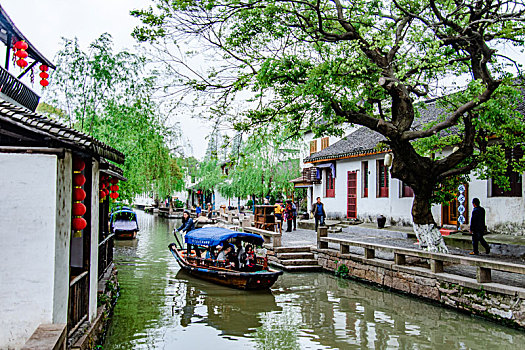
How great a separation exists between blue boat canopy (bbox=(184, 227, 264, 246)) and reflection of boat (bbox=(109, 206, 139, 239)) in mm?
11326

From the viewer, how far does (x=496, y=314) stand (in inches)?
380

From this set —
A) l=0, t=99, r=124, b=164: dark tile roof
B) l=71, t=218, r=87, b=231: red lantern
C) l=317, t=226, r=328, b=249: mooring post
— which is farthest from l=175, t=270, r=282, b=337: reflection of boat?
l=0, t=99, r=124, b=164: dark tile roof

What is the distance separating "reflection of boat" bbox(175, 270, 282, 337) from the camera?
10.0m

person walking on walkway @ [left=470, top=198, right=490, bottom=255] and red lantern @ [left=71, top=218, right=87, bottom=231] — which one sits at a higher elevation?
red lantern @ [left=71, top=218, right=87, bottom=231]

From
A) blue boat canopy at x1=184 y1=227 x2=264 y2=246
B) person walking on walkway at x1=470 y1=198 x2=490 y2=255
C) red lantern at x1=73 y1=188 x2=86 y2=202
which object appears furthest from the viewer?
blue boat canopy at x1=184 y1=227 x2=264 y2=246

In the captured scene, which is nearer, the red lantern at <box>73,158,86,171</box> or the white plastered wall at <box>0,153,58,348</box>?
the white plastered wall at <box>0,153,58,348</box>

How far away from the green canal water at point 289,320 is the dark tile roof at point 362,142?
8.19m

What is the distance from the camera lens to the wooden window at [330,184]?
1017 inches

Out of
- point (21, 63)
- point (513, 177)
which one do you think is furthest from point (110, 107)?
point (513, 177)

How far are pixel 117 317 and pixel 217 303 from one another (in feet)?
9.12

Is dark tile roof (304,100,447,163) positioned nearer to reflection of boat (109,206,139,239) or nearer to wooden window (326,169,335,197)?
wooden window (326,169,335,197)

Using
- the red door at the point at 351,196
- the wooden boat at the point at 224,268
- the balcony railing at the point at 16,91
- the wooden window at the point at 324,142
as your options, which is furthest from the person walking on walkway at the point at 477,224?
the wooden window at the point at 324,142

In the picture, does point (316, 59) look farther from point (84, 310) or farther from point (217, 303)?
point (84, 310)

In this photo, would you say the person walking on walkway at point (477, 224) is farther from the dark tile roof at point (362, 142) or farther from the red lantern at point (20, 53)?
the red lantern at point (20, 53)
